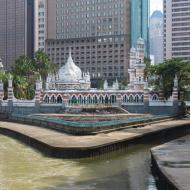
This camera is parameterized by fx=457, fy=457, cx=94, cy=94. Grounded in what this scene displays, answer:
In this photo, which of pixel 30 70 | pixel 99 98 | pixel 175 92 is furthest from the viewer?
pixel 30 70

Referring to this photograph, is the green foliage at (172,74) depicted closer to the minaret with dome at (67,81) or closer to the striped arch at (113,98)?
the striped arch at (113,98)

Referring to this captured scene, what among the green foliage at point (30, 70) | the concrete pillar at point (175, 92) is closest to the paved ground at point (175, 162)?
the concrete pillar at point (175, 92)

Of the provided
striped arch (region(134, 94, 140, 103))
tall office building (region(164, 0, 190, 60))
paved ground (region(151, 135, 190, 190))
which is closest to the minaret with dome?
striped arch (region(134, 94, 140, 103))

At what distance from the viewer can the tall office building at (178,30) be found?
612 ft

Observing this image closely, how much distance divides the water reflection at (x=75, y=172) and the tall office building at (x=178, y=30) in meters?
153

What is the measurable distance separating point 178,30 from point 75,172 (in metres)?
165

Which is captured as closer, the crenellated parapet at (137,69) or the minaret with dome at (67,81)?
the crenellated parapet at (137,69)

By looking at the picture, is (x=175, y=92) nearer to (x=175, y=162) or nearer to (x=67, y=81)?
(x=67, y=81)

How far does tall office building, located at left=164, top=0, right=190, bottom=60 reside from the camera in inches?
7343

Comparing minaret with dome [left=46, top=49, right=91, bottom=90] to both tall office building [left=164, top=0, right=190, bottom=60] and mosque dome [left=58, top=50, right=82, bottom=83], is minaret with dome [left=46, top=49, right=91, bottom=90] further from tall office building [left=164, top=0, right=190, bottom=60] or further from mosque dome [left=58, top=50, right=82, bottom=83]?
tall office building [left=164, top=0, right=190, bottom=60]

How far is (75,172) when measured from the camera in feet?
97.0

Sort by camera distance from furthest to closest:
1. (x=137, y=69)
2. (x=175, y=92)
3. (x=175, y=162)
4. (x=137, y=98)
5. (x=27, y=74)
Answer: (x=27, y=74) < (x=137, y=69) < (x=137, y=98) < (x=175, y=92) < (x=175, y=162)

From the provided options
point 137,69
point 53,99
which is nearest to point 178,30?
point 137,69

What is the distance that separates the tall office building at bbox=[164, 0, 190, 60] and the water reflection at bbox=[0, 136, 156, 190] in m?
153
